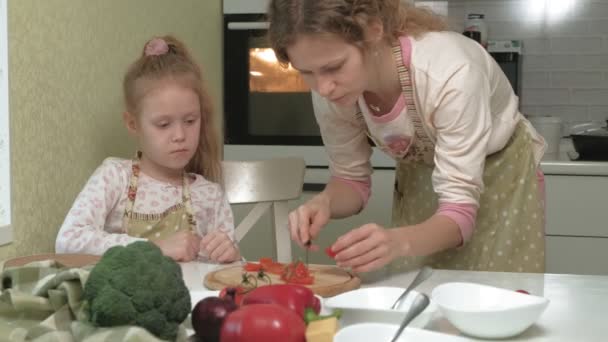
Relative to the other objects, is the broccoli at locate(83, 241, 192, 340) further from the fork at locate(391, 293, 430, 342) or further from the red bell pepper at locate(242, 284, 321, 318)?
the fork at locate(391, 293, 430, 342)

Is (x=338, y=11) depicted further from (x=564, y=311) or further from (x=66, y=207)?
(x=66, y=207)

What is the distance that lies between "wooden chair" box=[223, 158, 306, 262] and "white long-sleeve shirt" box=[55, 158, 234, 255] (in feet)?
0.42

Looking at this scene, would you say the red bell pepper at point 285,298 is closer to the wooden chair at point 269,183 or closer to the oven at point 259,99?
the wooden chair at point 269,183

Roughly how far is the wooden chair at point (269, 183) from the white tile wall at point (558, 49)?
1.30 meters

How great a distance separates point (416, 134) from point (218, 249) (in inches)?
17.2

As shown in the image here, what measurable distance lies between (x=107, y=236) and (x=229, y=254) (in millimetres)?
258

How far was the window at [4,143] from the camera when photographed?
129 cm

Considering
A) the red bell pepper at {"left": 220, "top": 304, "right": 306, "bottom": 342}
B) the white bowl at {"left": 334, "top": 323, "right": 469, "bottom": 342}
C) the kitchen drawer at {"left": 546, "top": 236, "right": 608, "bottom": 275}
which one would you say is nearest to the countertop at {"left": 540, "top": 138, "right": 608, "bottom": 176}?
the kitchen drawer at {"left": 546, "top": 236, "right": 608, "bottom": 275}

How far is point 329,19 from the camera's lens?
3.93ft

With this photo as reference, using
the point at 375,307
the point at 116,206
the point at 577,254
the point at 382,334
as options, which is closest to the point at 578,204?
the point at 577,254

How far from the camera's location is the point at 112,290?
72 centimetres

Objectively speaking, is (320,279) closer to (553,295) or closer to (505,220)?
(553,295)

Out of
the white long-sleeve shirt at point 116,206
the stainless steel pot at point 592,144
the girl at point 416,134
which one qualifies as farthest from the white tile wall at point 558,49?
the white long-sleeve shirt at point 116,206

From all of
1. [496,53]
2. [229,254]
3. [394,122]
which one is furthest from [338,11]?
[496,53]
